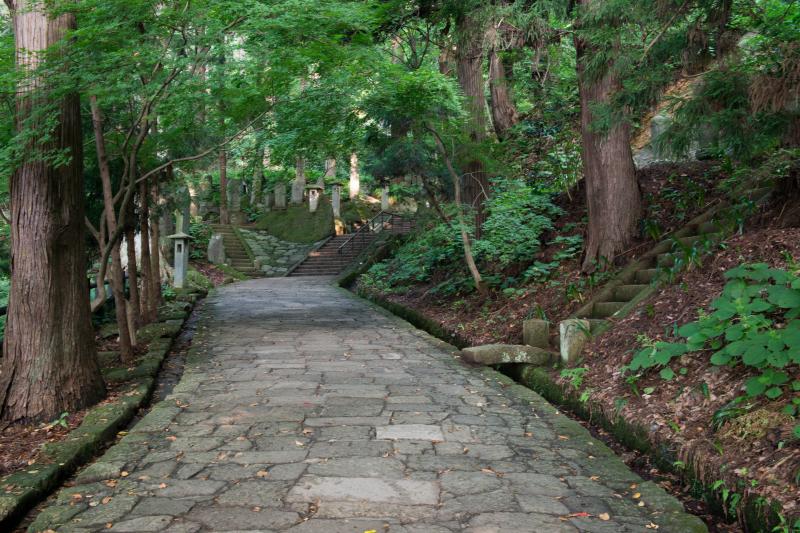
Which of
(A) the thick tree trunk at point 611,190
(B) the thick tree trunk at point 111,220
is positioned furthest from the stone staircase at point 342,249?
(B) the thick tree trunk at point 111,220

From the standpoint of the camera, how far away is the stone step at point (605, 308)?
729cm

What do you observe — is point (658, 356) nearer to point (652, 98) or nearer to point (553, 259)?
point (652, 98)

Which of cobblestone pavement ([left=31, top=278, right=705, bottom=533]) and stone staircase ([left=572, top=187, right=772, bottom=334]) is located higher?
stone staircase ([left=572, top=187, right=772, bottom=334])

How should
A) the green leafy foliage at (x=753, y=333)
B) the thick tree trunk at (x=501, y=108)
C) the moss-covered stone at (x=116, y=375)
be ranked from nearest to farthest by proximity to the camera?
the green leafy foliage at (x=753, y=333)
the moss-covered stone at (x=116, y=375)
the thick tree trunk at (x=501, y=108)

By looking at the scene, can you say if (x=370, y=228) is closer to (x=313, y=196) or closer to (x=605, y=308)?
(x=313, y=196)

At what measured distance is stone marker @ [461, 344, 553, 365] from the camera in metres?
7.00

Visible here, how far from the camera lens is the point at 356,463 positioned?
165 inches

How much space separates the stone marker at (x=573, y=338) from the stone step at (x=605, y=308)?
2.66 ft

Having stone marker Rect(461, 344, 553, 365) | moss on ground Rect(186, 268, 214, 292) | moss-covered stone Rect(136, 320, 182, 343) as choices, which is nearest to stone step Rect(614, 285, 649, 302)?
stone marker Rect(461, 344, 553, 365)

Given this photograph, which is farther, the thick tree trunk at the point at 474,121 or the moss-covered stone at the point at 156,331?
the thick tree trunk at the point at 474,121

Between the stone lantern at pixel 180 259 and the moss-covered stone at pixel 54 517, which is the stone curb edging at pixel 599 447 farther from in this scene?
the stone lantern at pixel 180 259

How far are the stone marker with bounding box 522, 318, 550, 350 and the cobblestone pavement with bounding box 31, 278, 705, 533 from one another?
0.70 meters

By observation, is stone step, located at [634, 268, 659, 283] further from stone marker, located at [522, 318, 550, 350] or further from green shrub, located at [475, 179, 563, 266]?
green shrub, located at [475, 179, 563, 266]

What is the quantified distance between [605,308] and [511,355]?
1329mm
